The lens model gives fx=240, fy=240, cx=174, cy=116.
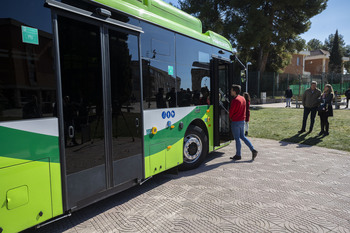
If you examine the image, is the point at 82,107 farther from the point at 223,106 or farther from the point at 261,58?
the point at 261,58

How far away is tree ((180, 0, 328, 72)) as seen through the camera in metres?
24.9

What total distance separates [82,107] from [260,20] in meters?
25.8

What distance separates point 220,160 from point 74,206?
4.04m

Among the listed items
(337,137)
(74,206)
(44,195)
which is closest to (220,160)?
(74,206)

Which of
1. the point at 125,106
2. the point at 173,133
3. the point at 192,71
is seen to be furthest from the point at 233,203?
the point at 192,71

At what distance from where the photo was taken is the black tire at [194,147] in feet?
17.0

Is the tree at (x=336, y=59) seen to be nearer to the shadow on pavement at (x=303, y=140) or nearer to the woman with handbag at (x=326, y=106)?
the woman with handbag at (x=326, y=106)

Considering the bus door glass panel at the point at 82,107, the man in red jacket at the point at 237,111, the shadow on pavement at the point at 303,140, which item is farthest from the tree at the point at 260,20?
the bus door glass panel at the point at 82,107

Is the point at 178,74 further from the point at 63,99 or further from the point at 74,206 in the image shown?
the point at 74,206

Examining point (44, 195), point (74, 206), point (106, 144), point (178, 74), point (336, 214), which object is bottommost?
point (336, 214)

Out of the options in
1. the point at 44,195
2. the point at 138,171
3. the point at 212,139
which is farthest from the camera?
the point at 212,139

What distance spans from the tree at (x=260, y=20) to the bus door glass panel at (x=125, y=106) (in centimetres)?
2382

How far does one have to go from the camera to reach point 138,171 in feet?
12.5

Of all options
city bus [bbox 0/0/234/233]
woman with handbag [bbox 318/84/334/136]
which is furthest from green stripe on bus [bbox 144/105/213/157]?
woman with handbag [bbox 318/84/334/136]
